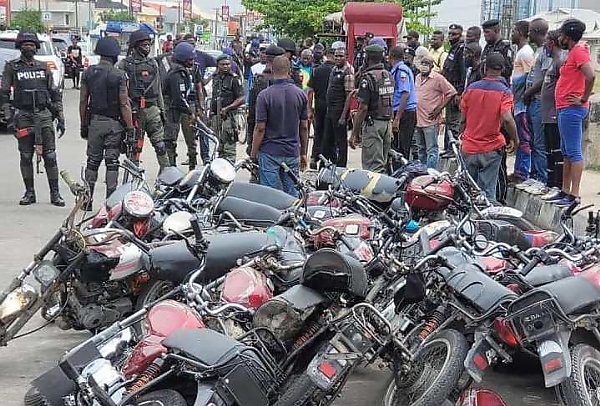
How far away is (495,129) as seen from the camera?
28.0 feet

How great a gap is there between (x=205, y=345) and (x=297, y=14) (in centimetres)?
2918

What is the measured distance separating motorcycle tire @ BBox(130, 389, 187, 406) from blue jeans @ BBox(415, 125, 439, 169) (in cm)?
781

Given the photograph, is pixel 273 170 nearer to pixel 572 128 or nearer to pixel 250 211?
pixel 250 211

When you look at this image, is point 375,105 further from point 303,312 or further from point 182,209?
point 303,312

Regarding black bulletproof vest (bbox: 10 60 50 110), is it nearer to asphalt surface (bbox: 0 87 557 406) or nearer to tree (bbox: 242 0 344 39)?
asphalt surface (bbox: 0 87 557 406)

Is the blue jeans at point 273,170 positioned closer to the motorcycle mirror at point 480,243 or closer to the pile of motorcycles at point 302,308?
the pile of motorcycles at point 302,308

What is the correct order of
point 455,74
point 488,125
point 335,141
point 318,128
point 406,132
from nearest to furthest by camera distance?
point 488,125 → point 406,132 → point 455,74 → point 335,141 → point 318,128

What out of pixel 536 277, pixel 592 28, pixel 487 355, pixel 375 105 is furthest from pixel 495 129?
pixel 592 28

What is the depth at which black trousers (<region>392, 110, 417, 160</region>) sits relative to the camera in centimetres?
1143

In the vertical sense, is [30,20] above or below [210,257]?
below

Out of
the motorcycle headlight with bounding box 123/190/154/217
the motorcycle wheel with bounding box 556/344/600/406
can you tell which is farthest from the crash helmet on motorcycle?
the motorcycle wheel with bounding box 556/344/600/406

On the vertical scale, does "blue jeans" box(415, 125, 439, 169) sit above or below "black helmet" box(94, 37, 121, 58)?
below

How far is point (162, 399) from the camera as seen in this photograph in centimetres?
391

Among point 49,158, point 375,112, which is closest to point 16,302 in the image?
point 49,158
